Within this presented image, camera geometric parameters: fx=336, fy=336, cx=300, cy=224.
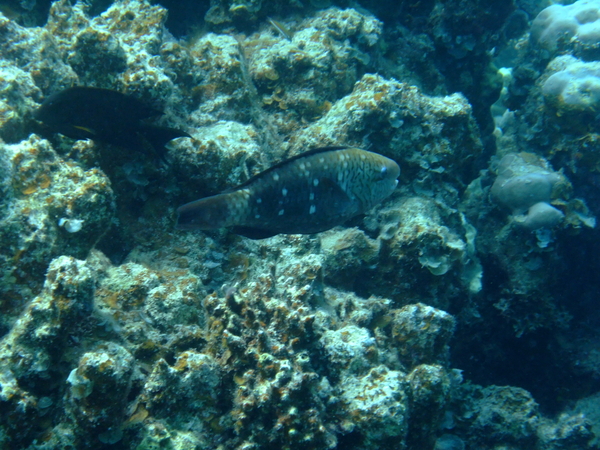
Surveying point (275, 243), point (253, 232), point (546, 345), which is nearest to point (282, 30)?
point (275, 243)

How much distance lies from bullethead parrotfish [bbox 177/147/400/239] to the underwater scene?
2 centimetres

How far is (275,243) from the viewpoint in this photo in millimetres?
3711

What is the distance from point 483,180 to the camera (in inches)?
266

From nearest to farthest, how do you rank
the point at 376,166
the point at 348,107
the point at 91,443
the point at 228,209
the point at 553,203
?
the point at 91,443 < the point at 228,209 < the point at 376,166 < the point at 348,107 < the point at 553,203

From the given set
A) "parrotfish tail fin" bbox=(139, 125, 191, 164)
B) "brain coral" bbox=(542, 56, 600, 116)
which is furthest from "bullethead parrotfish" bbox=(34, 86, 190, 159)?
"brain coral" bbox=(542, 56, 600, 116)

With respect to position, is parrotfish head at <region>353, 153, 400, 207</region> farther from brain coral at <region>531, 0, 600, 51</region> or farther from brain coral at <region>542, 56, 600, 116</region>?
brain coral at <region>531, 0, 600, 51</region>

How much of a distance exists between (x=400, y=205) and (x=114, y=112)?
132 inches

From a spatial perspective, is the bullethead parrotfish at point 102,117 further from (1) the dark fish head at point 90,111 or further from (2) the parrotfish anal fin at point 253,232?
(2) the parrotfish anal fin at point 253,232

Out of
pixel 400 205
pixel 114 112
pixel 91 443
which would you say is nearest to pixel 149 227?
pixel 114 112

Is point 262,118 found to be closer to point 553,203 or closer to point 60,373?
point 60,373

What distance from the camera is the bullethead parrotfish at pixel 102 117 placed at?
280 cm

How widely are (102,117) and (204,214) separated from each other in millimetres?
1353

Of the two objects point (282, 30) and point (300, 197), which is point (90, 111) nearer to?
point (300, 197)

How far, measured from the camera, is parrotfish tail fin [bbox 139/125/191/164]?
309 centimetres
